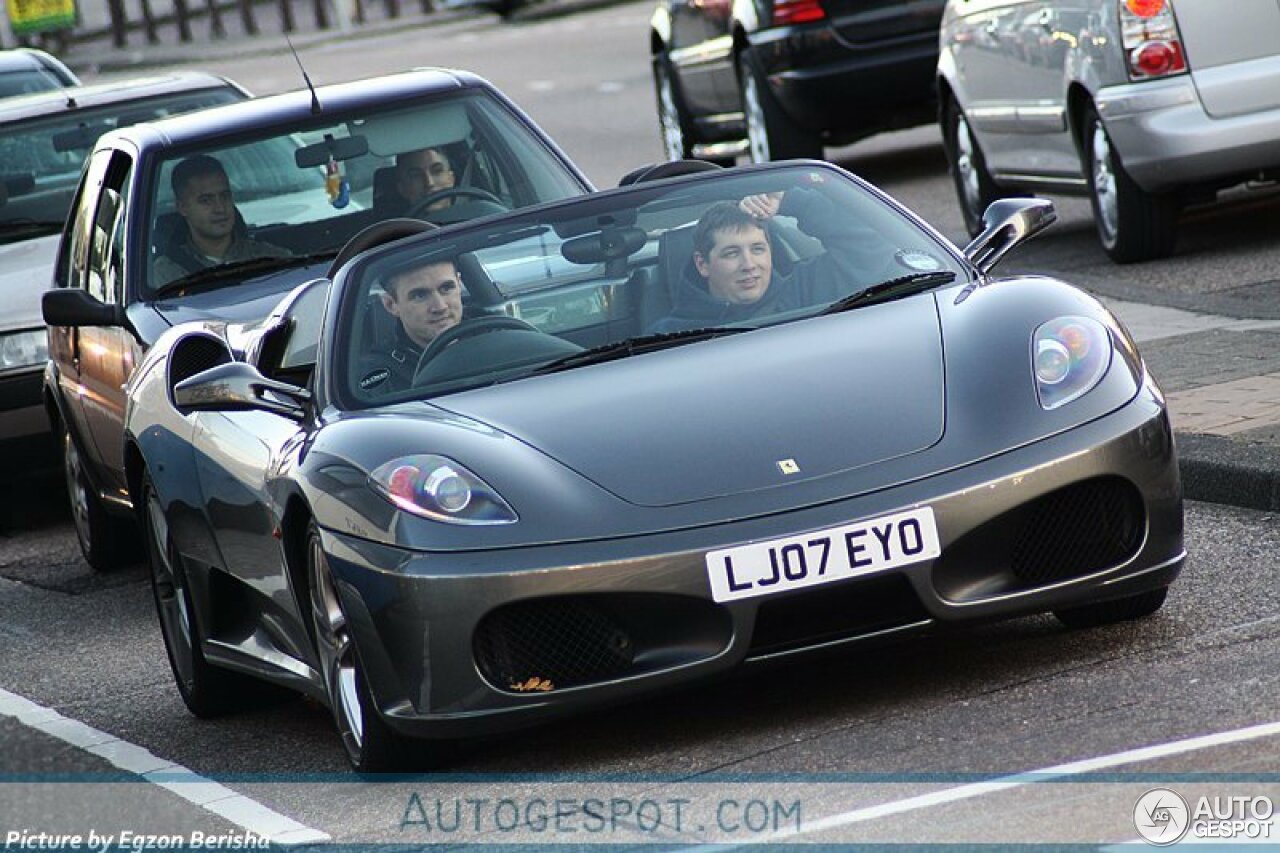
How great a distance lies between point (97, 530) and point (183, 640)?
9.69 ft

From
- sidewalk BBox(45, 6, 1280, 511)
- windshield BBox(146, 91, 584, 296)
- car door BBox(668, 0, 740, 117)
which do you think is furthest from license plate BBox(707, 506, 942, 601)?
car door BBox(668, 0, 740, 117)

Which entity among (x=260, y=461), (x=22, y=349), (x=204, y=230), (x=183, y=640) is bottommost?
(x=22, y=349)

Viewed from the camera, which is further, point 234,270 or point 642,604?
point 234,270

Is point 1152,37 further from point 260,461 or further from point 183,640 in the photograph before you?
point 260,461

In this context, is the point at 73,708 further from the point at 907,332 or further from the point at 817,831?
the point at 817,831

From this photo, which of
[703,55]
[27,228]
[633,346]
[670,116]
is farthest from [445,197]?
[670,116]

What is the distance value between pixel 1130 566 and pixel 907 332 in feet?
2.58

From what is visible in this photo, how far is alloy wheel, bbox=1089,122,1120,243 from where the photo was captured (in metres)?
13.2

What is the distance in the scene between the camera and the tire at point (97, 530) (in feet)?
36.0

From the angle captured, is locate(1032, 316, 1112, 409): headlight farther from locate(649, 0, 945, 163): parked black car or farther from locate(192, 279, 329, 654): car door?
locate(649, 0, 945, 163): parked black car

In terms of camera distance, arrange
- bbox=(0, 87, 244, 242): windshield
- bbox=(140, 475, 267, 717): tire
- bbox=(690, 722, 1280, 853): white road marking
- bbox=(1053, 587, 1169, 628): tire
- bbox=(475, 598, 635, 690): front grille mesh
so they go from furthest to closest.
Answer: bbox=(0, 87, 244, 242): windshield, bbox=(140, 475, 267, 717): tire, bbox=(1053, 587, 1169, 628): tire, bbox=(475, 598, 635, 690): front grille mesh, bbox=(690, 722, 1280, 853): white road marking

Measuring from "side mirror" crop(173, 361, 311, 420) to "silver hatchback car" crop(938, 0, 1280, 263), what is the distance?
6.29m

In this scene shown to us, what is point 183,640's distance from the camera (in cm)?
818

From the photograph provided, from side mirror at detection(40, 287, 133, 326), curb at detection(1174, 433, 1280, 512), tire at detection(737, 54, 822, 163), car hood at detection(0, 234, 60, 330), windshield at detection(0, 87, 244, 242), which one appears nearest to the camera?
curb at detection(1174, 433, 1280, 512)
